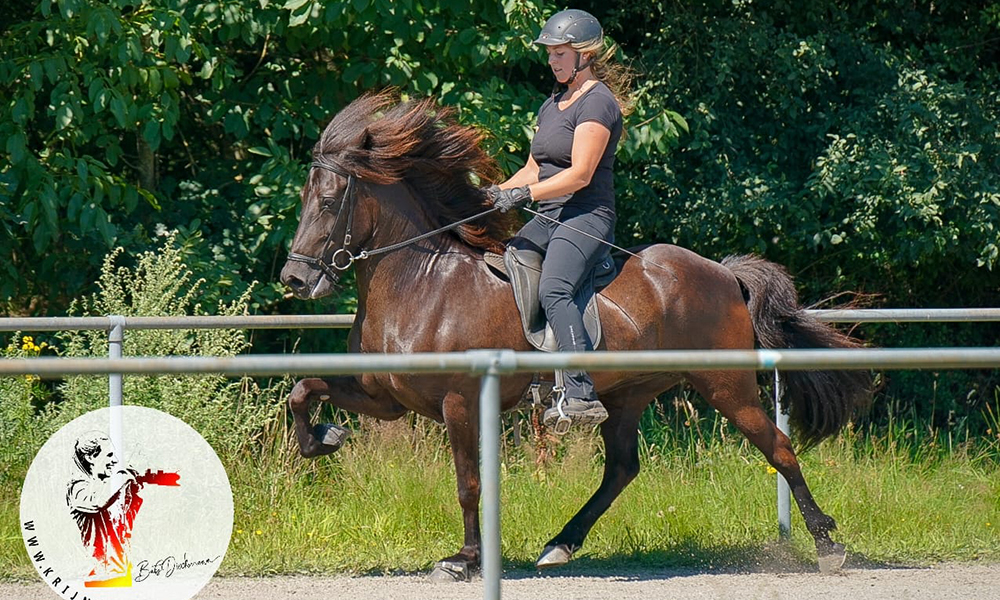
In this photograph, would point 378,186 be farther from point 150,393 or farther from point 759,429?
point 759,429

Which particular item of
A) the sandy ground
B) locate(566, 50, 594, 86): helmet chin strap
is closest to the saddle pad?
locate(566, 50, 594, 86): helmet chin strap

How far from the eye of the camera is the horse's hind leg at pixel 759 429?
6.05m

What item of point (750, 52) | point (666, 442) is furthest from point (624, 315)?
point (750, 52)

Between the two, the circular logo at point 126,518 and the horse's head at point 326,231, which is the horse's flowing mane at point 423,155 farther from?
the circular logo at point 126,518

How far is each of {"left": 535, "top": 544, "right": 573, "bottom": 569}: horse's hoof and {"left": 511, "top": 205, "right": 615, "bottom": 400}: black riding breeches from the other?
831 mm

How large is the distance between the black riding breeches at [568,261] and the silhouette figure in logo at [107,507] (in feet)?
6.71

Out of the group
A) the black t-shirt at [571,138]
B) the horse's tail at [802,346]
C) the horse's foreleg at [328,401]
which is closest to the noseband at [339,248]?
the horse's foreleg at [328,401]

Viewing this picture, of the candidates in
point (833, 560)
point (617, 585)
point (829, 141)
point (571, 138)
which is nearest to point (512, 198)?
point (571, 138)

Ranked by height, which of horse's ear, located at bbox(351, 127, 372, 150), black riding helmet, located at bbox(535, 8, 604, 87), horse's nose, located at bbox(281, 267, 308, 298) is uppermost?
black riding helmet, located at bbox(535, 8, 604, 87)

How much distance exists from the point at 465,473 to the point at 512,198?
4.36 ft

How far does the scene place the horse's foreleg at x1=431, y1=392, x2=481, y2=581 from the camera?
18.7 ft

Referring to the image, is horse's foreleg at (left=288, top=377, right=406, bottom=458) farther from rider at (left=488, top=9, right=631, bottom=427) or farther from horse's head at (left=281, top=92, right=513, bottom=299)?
rider at (left=488, top=9, right=631, bottom=427)

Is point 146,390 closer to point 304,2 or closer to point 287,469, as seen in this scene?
point 287,469

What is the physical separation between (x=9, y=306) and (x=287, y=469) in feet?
13.2
